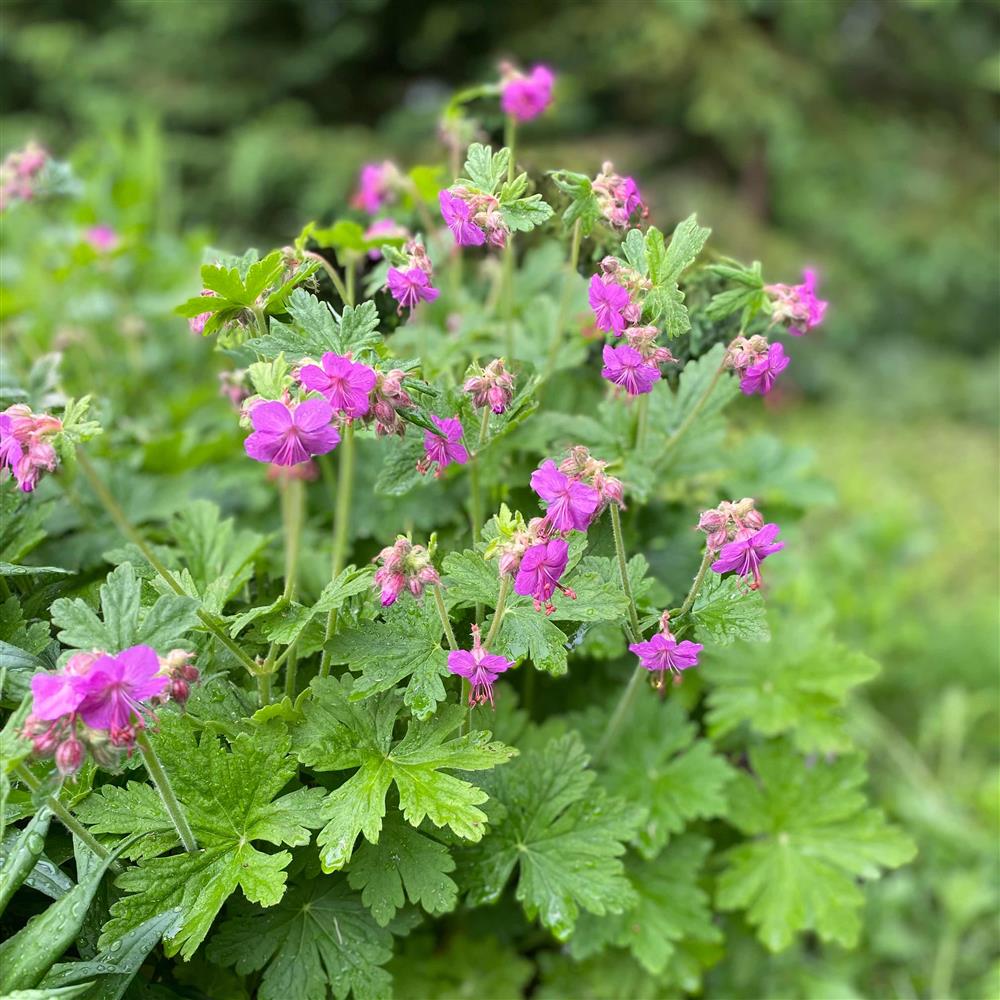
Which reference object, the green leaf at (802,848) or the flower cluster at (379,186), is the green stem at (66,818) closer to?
the green leaf at (802,848)

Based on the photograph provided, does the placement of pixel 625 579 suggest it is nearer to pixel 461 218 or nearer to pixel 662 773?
pixel 461 218

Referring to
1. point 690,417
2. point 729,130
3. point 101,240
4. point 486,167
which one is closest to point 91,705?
point 486,167

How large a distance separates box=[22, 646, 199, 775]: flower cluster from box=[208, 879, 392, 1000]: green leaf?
0.31 meters

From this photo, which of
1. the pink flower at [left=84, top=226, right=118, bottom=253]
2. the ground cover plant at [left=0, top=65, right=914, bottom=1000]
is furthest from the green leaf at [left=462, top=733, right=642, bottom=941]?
the pink flower at [left=84, top=226, right=118, bottom=253]

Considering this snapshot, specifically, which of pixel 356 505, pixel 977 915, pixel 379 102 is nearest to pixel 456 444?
pixel 356 505

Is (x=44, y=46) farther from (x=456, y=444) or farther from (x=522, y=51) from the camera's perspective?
(x=456, y=444)

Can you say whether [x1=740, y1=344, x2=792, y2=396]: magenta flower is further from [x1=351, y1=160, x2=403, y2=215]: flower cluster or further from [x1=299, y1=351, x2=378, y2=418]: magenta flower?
[x1=351, y1=160, x2=403, y2=215]: flower cluster

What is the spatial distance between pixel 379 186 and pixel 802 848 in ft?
3.77

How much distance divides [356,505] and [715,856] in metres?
0.78

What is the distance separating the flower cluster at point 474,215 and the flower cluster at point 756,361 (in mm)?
251

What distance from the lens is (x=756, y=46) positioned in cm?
413

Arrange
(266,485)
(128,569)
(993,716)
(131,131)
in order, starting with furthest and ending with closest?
(131,131)
(993,716)
(266,485)
(128,569)

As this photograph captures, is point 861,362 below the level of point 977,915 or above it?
below

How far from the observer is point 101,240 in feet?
6.53
